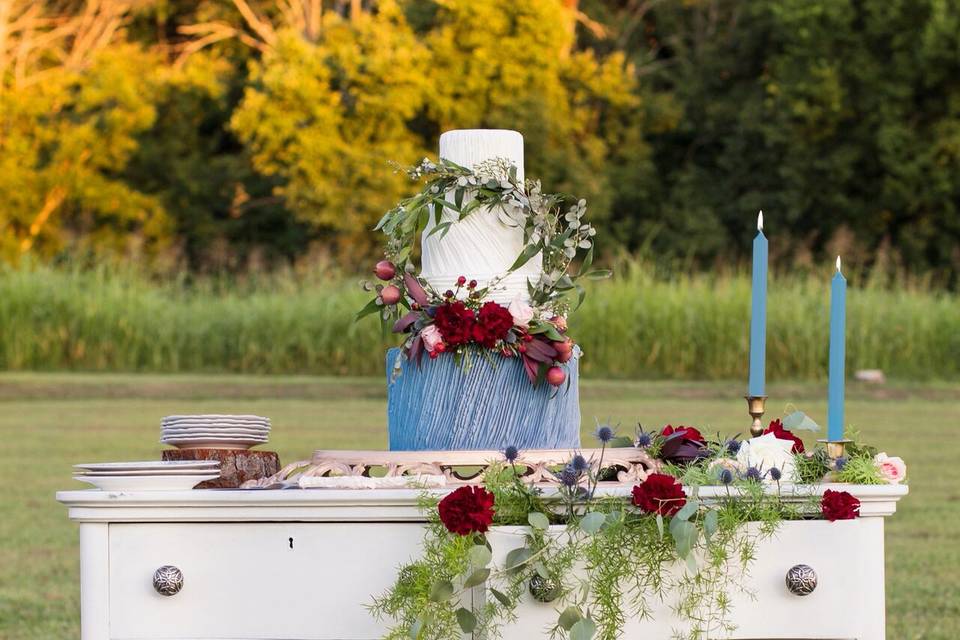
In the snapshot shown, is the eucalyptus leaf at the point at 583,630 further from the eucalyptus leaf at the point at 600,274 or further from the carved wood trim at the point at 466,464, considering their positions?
the eucalyptus leaf at the point at 600,274

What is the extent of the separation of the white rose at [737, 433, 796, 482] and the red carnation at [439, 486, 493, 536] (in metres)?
0.52

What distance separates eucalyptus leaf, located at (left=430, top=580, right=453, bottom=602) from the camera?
7.40 ft

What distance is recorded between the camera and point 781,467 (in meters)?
2.48

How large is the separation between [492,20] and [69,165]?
25.3ft

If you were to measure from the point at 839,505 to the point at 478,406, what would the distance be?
0.67m

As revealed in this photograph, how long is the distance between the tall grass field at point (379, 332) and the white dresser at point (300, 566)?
35.1 ft

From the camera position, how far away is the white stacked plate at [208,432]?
2.76 meters

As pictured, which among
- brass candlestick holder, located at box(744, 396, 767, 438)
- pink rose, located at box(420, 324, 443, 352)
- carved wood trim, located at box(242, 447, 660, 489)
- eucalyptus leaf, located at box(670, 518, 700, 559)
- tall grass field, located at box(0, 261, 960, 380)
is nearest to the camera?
eucalyptus leaf, located at box(670, 518, 700, 559)

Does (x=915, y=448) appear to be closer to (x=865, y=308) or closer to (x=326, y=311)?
(x=865, y=308)

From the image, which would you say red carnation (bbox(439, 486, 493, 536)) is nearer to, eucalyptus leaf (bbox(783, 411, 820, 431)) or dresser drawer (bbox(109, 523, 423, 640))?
dresser drawer (bbox(109, 523, 423, 640))

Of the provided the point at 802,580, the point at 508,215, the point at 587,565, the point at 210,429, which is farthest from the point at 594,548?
the point at 210,429

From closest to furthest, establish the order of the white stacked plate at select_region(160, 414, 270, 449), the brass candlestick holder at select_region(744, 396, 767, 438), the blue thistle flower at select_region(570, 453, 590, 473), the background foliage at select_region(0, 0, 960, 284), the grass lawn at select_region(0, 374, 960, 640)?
1. the blue thistle flower at select_region(570, 453, 590, 473)
2. the brass candlestick holder at select_region(744, 396, 767, 438)
3. the white stacked plate at select_region(160, 414, 270, 449)
4. the grass lawn at select_region(0, 374, 960, 640)
5. the background foliage at select_region(0, 0, 960, 284)

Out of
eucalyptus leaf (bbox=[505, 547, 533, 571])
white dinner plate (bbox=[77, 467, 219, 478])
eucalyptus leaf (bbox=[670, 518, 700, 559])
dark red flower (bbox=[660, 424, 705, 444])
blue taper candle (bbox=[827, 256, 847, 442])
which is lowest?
eucalyptus leaf (bbox=[505, 547, 533, 571])

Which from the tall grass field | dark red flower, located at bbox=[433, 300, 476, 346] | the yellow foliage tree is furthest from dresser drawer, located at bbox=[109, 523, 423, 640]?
the yellow foliage tree
